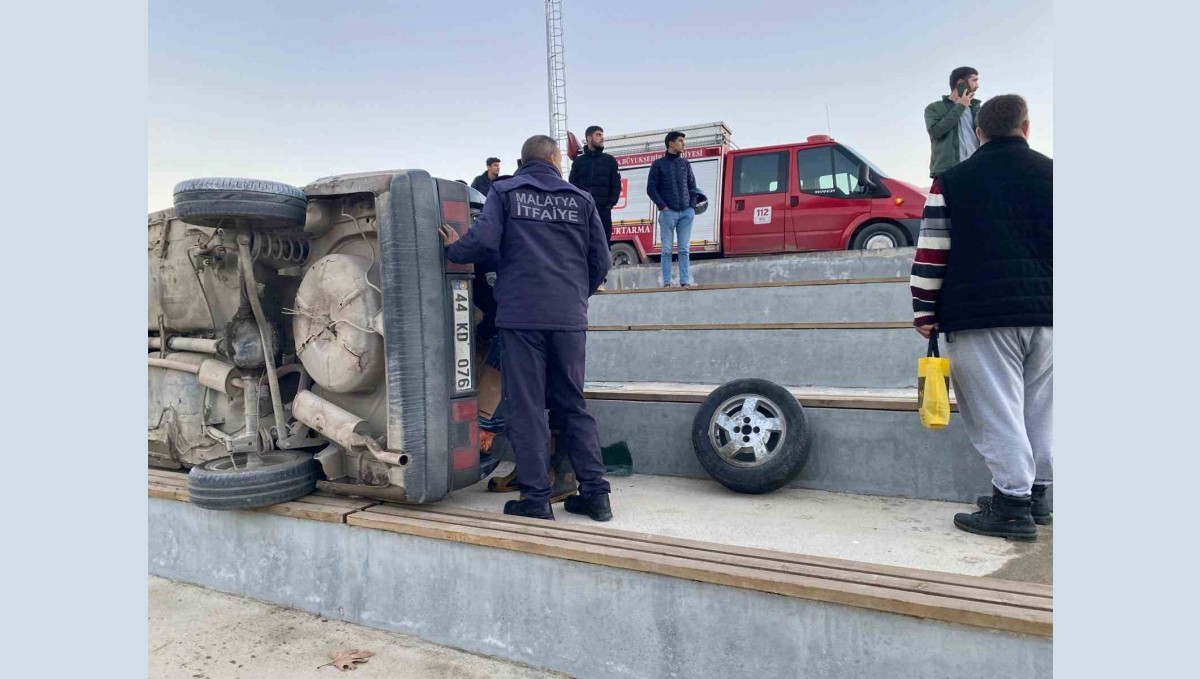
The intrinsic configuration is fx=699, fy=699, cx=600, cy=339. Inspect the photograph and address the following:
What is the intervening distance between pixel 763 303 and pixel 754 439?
8.32ft

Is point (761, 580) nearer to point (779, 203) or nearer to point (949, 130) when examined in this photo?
point (949, 130)

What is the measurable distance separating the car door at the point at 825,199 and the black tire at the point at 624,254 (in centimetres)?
312

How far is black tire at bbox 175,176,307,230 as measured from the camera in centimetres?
311

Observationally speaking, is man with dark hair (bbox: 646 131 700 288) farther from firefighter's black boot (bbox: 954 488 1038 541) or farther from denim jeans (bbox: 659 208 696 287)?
firefighter's black boot (bbox: 954 488 1038 541)

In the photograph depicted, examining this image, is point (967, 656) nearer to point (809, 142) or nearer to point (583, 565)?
point (583, 565)

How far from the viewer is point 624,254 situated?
42.2 ft

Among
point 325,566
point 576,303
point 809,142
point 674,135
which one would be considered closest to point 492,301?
point 576,303

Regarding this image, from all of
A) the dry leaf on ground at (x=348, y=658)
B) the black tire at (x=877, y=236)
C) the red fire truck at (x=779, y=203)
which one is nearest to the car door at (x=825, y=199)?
the red fire truck at (x=779, y=203)

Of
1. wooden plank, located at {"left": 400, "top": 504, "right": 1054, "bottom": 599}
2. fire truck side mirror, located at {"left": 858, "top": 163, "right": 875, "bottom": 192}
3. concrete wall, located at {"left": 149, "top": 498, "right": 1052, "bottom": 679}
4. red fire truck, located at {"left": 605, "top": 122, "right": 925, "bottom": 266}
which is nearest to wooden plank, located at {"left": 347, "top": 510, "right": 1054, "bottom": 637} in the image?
concrete wall, located at {"left": 149, "top": 498, "right": 1052, "bottom": 679}

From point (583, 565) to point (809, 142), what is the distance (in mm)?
9578

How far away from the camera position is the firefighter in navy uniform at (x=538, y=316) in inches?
125

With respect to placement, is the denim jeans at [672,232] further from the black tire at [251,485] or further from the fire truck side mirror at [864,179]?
the black tire at [251,485]

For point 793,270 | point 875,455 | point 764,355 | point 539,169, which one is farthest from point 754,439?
point 793,270

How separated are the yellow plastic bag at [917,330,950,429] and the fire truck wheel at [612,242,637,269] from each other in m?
9.90
